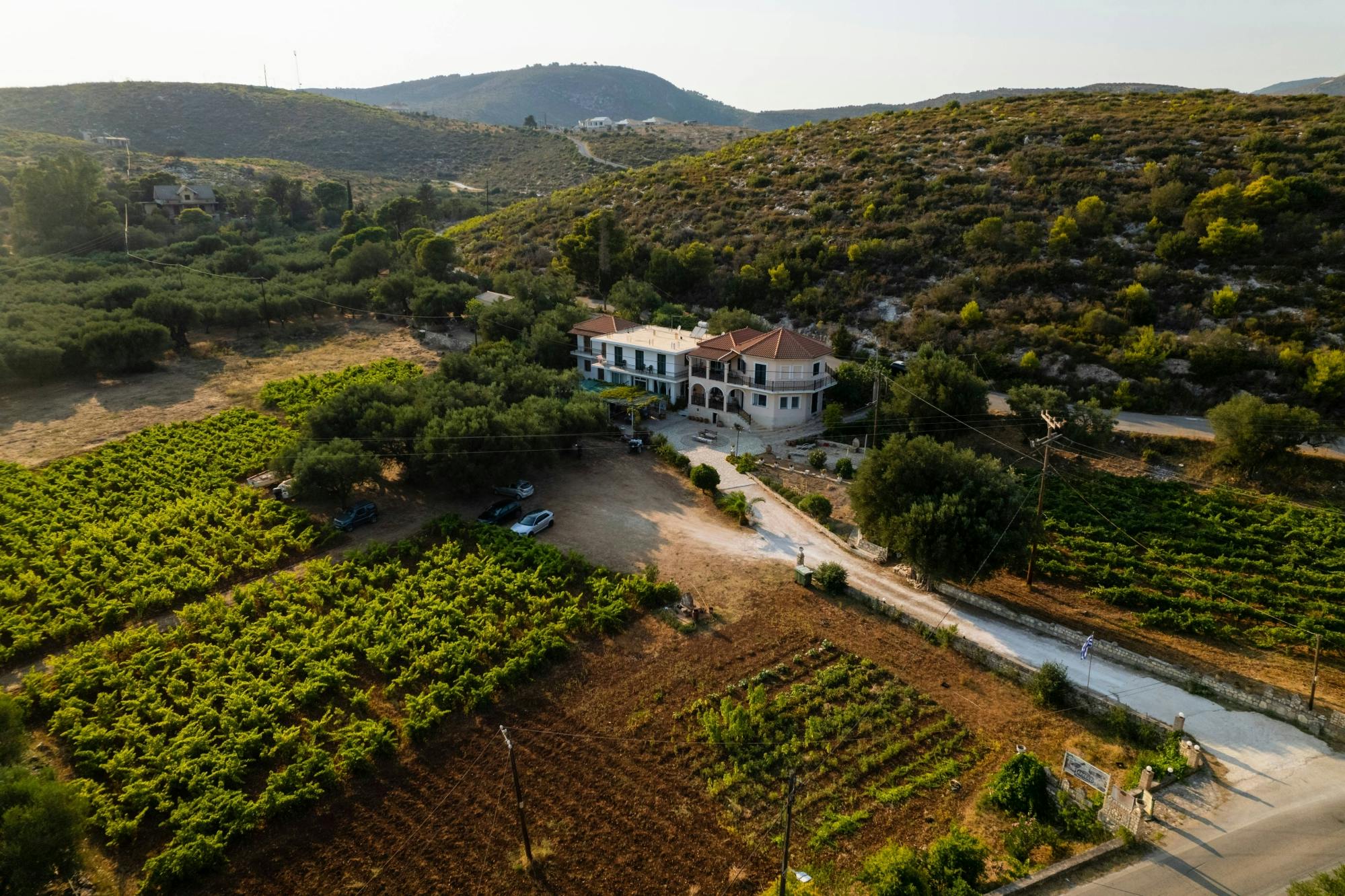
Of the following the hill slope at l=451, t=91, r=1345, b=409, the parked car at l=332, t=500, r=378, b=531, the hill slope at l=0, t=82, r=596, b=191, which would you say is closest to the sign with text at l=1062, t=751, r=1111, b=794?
the parked car at l=332, t=500, r=378, b=531

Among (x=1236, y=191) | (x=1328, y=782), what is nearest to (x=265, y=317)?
(x=1328, y=782)

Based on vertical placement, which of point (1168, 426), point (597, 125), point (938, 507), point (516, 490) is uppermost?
point (597, 125)

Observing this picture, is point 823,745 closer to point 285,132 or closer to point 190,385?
point 190,385

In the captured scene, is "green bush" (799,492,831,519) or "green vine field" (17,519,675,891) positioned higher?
"green bush" (799,492,831,519)

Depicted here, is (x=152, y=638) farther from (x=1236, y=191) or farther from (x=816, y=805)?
(x=1236, y=191)

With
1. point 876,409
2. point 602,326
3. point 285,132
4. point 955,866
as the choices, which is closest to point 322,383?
point 602,326

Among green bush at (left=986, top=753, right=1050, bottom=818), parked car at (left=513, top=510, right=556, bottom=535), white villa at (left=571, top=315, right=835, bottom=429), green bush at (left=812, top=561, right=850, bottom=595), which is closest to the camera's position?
green bush at (left=986, top=753, right=1050, bottom=818)

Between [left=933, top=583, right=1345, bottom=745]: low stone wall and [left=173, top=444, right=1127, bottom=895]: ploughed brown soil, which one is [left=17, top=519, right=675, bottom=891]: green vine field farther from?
[left=933, top=583, right=1345, bottom=745]: low stone wall
